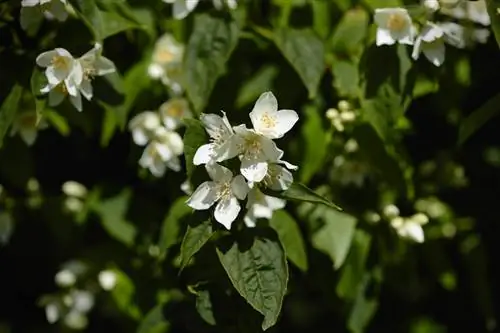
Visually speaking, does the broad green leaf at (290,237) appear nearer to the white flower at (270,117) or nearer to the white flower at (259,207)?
the white flower at (259,207)

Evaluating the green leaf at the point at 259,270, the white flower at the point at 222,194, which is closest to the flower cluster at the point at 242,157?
the white flower at the point at 222,194

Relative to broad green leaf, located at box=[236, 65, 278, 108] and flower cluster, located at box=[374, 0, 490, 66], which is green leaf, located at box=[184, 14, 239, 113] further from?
flower cluster, located at box=[374, 0, 490, 66]

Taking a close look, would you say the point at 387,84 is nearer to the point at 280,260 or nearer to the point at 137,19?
the point at 280,260

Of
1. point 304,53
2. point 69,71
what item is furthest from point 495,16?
point 69,71

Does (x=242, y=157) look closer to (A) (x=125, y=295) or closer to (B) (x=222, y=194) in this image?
(B) (x=222, y=194)

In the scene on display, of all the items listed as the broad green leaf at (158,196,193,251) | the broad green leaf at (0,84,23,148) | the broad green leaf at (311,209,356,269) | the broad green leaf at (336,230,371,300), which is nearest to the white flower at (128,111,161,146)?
the broad green leaf at (158,196,193,251)
